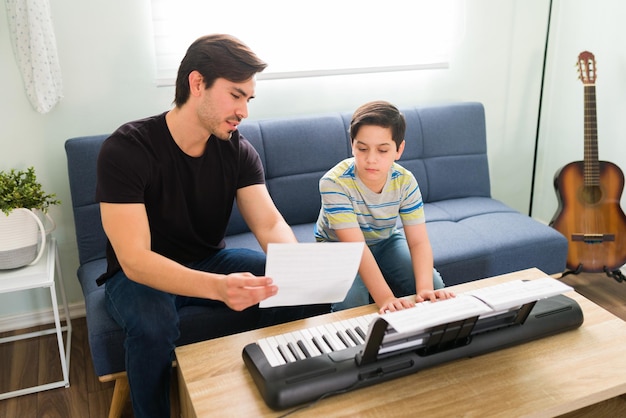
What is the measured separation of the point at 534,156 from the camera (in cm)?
330

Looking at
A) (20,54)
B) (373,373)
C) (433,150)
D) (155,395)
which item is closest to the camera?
(373,373)

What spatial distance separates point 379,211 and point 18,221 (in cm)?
128

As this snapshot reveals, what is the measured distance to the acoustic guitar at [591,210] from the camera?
8.98 feet

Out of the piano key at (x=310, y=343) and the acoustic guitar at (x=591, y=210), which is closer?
the piano key at (x=310, y=343)

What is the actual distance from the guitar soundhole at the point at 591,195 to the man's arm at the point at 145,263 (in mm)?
1945

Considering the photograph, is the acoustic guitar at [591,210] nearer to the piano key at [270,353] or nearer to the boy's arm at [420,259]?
the boy's arm at [420,259]

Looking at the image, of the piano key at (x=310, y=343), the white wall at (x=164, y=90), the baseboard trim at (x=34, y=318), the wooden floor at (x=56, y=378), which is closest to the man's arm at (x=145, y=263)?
the piano key at (x=310, y=343)

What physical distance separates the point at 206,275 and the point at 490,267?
132cm

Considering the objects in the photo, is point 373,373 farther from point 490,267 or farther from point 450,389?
point 490,267

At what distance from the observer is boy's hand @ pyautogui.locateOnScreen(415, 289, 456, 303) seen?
171 centimetres

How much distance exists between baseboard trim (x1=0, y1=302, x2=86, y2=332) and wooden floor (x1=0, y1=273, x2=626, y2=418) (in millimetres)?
38

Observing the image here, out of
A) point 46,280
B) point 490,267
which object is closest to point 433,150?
point 490,267

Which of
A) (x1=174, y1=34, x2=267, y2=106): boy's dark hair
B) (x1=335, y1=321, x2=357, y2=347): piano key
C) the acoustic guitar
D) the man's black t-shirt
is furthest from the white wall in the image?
(x1=335, y1=321, x2=357, y2=347): piano key

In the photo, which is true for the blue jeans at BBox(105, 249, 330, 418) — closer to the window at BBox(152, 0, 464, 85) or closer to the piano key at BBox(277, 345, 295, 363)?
the piano key at BBox(277, 345, 295, 363)
